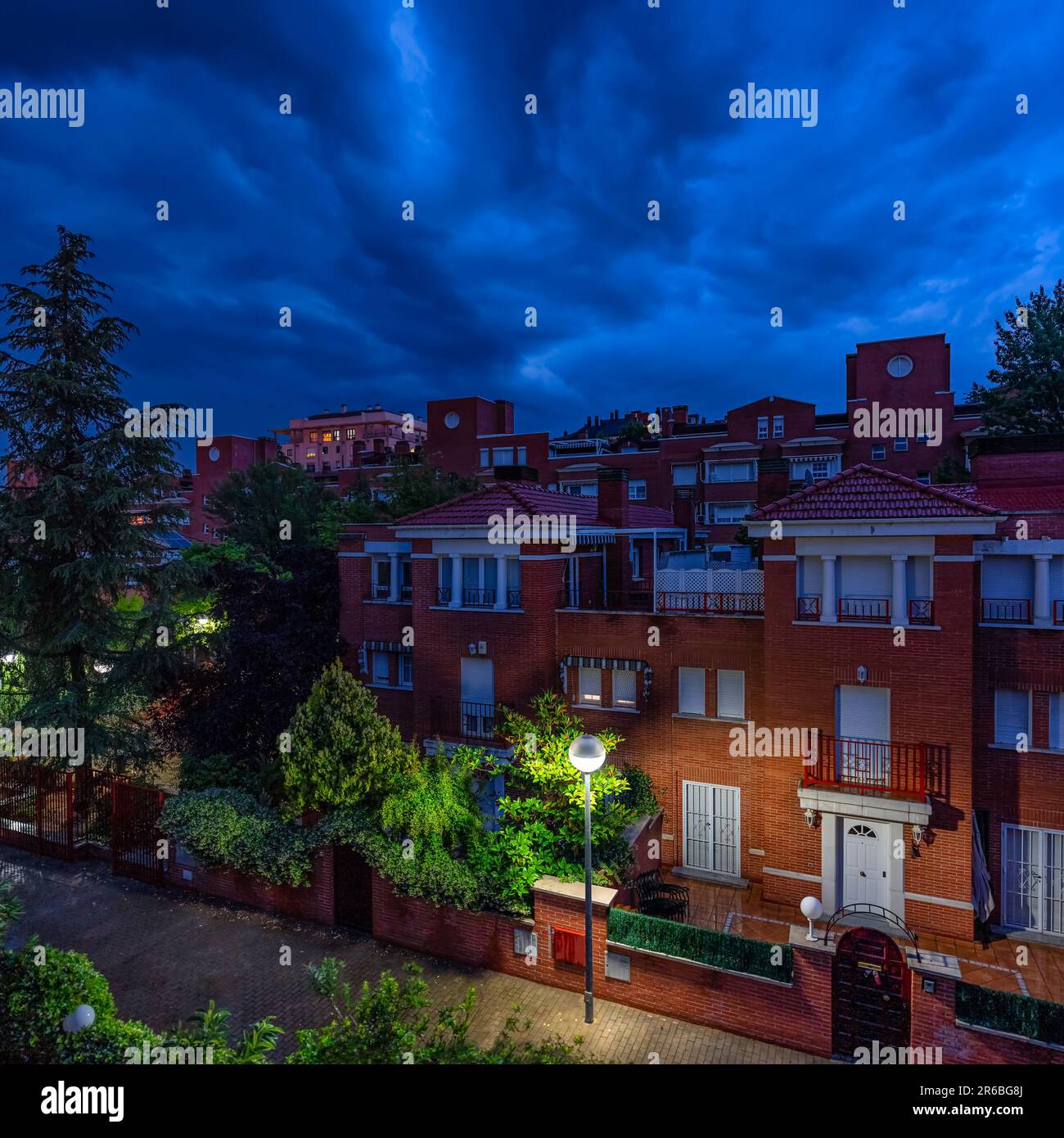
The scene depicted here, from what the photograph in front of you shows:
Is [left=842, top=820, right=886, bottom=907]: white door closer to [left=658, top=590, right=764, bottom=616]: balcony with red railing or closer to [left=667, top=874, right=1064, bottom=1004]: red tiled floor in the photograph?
[left=667, top=874, right=1064, bottom=1004]: red tiled floor

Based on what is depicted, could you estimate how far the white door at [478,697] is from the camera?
2114 cm

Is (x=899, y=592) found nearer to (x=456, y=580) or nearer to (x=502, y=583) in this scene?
(x=502, y=583)

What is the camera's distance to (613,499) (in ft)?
80.3

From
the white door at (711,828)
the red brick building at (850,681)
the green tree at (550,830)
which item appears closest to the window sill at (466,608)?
the red brick building at (850,681)

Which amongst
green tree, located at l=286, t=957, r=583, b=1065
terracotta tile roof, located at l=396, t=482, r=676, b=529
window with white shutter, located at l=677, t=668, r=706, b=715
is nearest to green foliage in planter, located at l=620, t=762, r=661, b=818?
window with white shutter, located at l=677, t=668, r=706, b=715

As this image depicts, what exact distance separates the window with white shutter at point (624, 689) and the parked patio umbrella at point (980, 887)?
28.3ft

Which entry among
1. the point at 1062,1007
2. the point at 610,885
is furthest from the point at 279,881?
the point at 1062,1007

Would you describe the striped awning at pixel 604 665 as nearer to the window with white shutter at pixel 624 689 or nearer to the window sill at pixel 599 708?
the window with white shutter at pixel 624 689

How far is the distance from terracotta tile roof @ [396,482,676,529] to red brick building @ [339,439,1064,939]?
5.9 inches

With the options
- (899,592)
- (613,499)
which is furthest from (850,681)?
(613,499)
